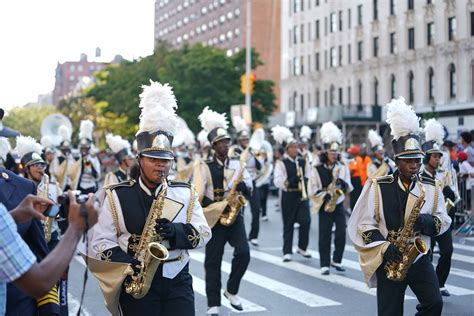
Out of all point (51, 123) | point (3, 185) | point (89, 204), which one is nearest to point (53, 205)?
point (89, 204)

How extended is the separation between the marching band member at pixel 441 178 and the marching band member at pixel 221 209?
2303 mm

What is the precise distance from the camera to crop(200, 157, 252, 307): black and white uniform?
941 centimetres

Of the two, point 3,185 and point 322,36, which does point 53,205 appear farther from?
point 322,36

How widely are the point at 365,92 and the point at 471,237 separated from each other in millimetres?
39927

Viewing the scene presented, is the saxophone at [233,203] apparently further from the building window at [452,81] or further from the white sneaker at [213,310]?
the building window at [452,81]

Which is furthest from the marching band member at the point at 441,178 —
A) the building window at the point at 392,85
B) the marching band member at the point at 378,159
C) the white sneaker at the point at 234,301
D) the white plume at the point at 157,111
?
the building window at the point at 392,85

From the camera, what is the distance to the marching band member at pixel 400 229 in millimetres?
6672

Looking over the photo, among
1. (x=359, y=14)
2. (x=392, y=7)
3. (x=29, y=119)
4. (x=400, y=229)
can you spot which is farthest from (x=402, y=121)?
(x=29, y=119)

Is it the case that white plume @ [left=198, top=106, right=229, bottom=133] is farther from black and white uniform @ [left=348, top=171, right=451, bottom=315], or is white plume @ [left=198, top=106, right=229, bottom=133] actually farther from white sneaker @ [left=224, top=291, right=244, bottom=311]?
black and white uniform @ [left=348, top=171, right=451, bottom=315]

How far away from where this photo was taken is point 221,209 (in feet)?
31.4

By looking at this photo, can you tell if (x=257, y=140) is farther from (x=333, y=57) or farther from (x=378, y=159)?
(x=333, y=57)

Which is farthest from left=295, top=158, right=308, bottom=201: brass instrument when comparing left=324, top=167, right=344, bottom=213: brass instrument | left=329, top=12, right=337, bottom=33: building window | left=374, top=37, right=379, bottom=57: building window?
left=329, top=12, right=337, bottom=33: building window

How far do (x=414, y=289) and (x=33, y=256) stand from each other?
161 inches

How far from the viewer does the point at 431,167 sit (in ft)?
36.8
